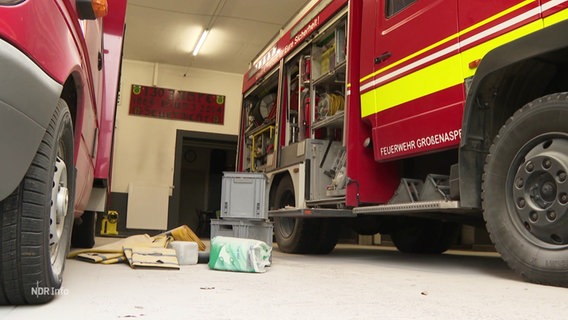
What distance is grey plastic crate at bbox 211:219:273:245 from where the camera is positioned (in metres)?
4.59

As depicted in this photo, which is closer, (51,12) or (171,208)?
(51,12)

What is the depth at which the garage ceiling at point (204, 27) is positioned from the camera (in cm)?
938

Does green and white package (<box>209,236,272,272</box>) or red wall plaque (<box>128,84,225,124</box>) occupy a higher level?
red wall plaque (<box>128,84,225,124</box>)

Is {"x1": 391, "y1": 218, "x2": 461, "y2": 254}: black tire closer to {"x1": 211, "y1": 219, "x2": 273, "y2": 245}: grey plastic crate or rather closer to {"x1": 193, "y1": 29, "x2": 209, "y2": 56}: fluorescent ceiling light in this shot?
{"x1": 211, "y1": 219, "x2": 273, "y2": 245}: grey plastic crate

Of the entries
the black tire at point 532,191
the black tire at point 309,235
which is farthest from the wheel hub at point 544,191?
the black tire at point 309,235

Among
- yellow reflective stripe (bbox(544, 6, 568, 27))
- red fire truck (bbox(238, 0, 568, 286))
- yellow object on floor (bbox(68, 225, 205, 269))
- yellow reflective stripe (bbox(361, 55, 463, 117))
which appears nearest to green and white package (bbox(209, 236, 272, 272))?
yellow object on floor (bbox(68, 225, 205, 269))

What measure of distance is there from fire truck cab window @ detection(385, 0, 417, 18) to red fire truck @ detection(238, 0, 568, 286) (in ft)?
0.04

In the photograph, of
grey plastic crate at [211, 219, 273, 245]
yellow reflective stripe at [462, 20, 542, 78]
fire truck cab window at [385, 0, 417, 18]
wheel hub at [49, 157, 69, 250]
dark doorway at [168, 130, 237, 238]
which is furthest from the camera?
dark doorway at [168, 130, 237, 238]

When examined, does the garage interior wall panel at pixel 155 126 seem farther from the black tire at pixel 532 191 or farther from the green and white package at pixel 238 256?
the black tire at pixel 532 191

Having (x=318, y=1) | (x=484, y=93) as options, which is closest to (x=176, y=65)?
(x=318, y=1)

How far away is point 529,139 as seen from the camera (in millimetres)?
2707

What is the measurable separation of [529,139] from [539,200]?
0.35 meters

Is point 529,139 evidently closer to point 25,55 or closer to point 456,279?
point 456,279

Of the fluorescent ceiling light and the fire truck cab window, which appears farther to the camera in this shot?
the fluorescent ceiling light
